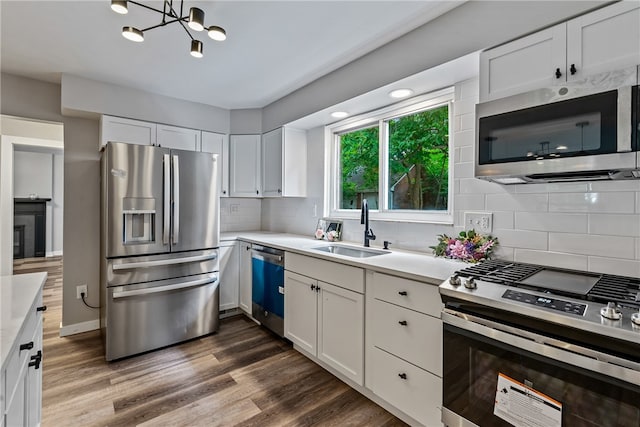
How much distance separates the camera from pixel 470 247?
1.90m

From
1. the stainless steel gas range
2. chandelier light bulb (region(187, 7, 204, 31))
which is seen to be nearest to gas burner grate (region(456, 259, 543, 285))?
the stainless steel gas range

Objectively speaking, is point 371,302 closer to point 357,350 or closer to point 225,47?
point 357,350

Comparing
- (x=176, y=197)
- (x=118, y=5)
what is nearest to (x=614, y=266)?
(x=118, y=5)

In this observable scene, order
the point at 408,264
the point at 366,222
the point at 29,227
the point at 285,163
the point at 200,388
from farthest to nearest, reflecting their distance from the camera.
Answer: the point at 29,227
the point at 285,163
the point at 366,222
the point at 200,388
the point at 408,264

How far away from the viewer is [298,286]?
2.46 metres

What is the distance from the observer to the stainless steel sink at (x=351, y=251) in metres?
2.38

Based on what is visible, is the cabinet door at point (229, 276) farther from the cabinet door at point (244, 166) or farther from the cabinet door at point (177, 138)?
the cabinet door at point (177, 138)

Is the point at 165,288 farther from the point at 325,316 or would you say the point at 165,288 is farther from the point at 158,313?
the point at 325,316

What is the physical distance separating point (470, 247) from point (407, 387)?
913 mm

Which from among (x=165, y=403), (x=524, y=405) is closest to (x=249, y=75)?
(x=165, y=403)

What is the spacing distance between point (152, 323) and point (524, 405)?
104 inches

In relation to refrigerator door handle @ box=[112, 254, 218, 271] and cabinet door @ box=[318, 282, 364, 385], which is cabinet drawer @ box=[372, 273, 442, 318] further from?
refrigerator door handle @ box=[112, 254, 218, 271]

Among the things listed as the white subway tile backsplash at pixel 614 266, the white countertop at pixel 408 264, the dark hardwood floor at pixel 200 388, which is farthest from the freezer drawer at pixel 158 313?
the white subway tile backsplash at pixel 614 266

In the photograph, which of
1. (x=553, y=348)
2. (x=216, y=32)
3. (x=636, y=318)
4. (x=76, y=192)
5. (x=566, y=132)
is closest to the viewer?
(x=636, y=318)
